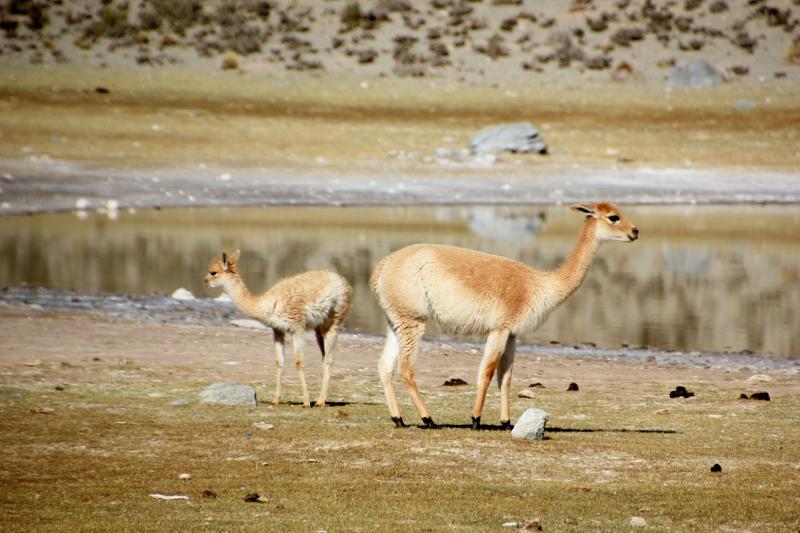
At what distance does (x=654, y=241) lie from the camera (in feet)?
108

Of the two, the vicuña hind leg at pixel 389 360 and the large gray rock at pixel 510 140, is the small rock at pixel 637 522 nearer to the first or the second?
the vicuña hind leg at pixel 389 360

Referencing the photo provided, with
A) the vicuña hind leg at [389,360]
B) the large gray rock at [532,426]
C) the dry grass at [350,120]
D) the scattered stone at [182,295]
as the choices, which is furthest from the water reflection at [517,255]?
the large gray rock at [532,426]

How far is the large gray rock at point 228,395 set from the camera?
1280 cm

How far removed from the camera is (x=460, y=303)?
11.8 metres

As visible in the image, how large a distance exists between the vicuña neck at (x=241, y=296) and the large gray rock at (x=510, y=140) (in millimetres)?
31346

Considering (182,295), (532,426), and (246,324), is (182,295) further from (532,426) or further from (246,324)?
(532,426)

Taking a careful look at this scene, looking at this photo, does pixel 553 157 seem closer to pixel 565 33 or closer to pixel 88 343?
pixel 565 33

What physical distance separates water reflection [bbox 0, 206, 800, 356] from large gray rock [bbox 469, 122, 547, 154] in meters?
6.27

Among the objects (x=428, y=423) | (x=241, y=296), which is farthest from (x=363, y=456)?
(x=241, y=296)

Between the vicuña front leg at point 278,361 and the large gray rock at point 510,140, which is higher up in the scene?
the vicuña front leg at point 278,361

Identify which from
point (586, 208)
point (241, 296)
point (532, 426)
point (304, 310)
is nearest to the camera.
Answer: point (532, 426)

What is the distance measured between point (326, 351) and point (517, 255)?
14.8 metres

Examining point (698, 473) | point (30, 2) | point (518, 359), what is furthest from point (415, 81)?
point (698, 473)

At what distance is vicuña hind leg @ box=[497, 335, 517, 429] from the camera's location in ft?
39.2
